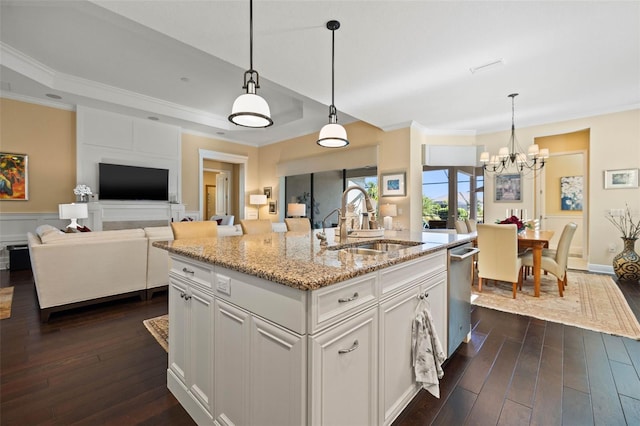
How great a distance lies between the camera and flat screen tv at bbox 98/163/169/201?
5539 millimetres

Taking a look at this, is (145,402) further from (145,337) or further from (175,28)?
(175,28)

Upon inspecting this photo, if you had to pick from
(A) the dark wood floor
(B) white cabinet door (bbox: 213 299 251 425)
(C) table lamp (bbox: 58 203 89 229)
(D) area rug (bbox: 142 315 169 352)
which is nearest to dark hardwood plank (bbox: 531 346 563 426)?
(A) the dark wood floor

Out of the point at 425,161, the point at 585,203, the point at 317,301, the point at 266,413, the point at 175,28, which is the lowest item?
the point at 266,413

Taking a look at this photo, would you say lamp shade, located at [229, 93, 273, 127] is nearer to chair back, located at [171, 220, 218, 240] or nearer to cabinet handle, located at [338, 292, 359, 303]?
chair back, located at [171, 220, 218, 240]

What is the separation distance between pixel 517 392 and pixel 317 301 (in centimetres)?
163

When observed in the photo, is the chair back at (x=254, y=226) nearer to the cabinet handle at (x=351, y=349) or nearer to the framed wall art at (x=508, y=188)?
the cabinet handle at (x=351, y=349)

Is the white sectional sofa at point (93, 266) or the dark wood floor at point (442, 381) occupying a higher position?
the white sectional sofa at point (93, 266)

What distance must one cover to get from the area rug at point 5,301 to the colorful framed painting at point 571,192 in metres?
10.1

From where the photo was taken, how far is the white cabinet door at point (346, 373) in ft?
3.22

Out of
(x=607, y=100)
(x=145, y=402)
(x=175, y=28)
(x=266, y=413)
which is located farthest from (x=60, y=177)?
(x=607, y=100)

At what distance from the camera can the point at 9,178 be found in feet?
15.9

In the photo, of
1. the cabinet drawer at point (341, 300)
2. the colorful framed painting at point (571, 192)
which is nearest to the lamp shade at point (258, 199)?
the cabinet drawer at point (341, 300)

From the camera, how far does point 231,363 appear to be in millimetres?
1240

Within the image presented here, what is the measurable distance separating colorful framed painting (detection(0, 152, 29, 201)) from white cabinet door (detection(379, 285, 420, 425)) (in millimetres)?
6679
